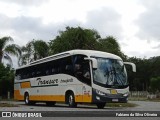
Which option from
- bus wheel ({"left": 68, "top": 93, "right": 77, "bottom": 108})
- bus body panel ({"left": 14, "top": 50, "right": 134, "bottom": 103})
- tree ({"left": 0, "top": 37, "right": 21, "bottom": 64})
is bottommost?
bus wheel ({"left": 68, "top": 93, "right": 77, "bottom": 108})

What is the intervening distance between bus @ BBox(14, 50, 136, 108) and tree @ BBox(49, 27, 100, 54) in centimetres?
3134

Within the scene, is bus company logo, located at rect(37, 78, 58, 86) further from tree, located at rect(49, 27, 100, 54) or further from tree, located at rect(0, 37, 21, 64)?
tree, located at rect(49, 27, 100, 54)

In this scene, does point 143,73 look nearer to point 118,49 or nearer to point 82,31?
point 118,49

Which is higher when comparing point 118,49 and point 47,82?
point 118,49

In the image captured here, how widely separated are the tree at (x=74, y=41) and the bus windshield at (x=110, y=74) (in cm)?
3504

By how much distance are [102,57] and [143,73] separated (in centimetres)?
7856

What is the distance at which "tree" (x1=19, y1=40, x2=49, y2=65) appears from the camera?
63312 mm

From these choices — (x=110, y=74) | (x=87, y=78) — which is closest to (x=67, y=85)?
(x=87, y=78)

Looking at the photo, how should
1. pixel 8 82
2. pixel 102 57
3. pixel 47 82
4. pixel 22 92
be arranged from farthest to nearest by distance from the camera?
pixel 8 82 → pixel 22 92 → pixel 47 82 → pixel 102 57

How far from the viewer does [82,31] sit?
204ft

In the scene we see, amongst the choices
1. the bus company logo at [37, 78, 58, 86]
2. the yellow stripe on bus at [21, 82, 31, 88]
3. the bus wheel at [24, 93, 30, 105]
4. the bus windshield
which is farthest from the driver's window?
the bus wheel at [24, 93, 30, 105]

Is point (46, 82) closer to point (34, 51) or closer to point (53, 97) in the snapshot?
point (53, 97)

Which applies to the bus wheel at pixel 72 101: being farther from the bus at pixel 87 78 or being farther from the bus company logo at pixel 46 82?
the bus company logo at pixel 46 82

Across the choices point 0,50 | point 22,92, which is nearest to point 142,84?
point 0,50
